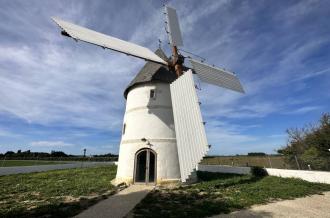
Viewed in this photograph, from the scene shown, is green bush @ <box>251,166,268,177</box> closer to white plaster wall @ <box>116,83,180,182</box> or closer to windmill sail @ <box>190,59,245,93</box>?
windmill sail @ <box>190,59,245,93</box>

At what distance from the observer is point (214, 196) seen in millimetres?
11031

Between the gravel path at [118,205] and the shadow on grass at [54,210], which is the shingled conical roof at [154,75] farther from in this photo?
the shadow on grass at [54,210]

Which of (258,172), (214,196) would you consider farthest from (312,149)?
(214,196)

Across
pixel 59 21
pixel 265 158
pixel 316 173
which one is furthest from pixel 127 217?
pixel 265 158

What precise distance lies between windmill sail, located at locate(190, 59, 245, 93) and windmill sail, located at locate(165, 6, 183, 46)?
2.16 m

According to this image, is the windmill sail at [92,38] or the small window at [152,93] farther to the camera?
the small window at [152,93]

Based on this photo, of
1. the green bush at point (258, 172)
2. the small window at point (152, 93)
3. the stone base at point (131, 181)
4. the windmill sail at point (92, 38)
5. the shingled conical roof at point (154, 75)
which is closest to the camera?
the windmill sail at point (92, 38)

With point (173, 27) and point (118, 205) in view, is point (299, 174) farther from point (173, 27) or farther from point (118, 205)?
point (173, 27)

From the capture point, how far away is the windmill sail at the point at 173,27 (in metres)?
16.2

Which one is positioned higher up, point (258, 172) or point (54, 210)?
point (258, 172)

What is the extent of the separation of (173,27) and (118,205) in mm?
12317

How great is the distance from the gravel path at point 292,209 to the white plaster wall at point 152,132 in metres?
6.01

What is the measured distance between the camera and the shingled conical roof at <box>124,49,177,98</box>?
16016mm

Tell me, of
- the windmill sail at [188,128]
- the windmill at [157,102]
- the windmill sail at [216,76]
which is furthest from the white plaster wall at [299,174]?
the windmill sail at [188,128]
